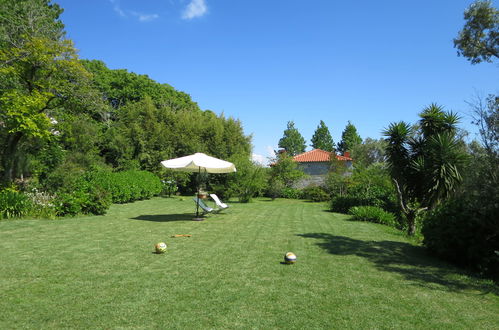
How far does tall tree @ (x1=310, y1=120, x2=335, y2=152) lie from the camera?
6300cm

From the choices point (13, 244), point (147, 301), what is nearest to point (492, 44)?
point (147, 301)

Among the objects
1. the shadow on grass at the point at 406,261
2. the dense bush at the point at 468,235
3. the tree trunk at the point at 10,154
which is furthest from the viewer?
the tree trunk at the point at 10,154

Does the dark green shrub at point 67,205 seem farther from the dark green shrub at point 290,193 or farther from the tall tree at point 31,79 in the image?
the dark green shrub at point 290,193

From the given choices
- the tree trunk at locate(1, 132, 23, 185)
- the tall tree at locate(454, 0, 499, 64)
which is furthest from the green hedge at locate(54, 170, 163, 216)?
the tall tree at locate(454, 0, 499, 64)

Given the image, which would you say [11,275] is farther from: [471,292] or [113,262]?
[471,292]

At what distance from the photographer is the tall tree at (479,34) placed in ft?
32.8

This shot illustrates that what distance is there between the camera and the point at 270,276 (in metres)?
4.90

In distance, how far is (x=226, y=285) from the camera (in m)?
4.46

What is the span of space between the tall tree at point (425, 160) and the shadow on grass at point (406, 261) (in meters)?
1.97

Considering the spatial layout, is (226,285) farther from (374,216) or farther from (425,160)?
(374,216)

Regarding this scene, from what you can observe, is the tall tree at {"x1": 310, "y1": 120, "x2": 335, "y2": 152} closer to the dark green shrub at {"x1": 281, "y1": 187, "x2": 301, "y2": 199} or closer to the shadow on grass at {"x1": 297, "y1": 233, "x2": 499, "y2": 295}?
the dark green shrub at {"x1": 281, "y1": 187, "x2": 301, "y2": 199}

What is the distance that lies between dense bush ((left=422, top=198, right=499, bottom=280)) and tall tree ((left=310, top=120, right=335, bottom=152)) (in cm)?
5690

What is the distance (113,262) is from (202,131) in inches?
837

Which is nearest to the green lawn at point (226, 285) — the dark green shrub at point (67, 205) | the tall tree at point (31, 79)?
the dark green shrub at point (67, 205)
